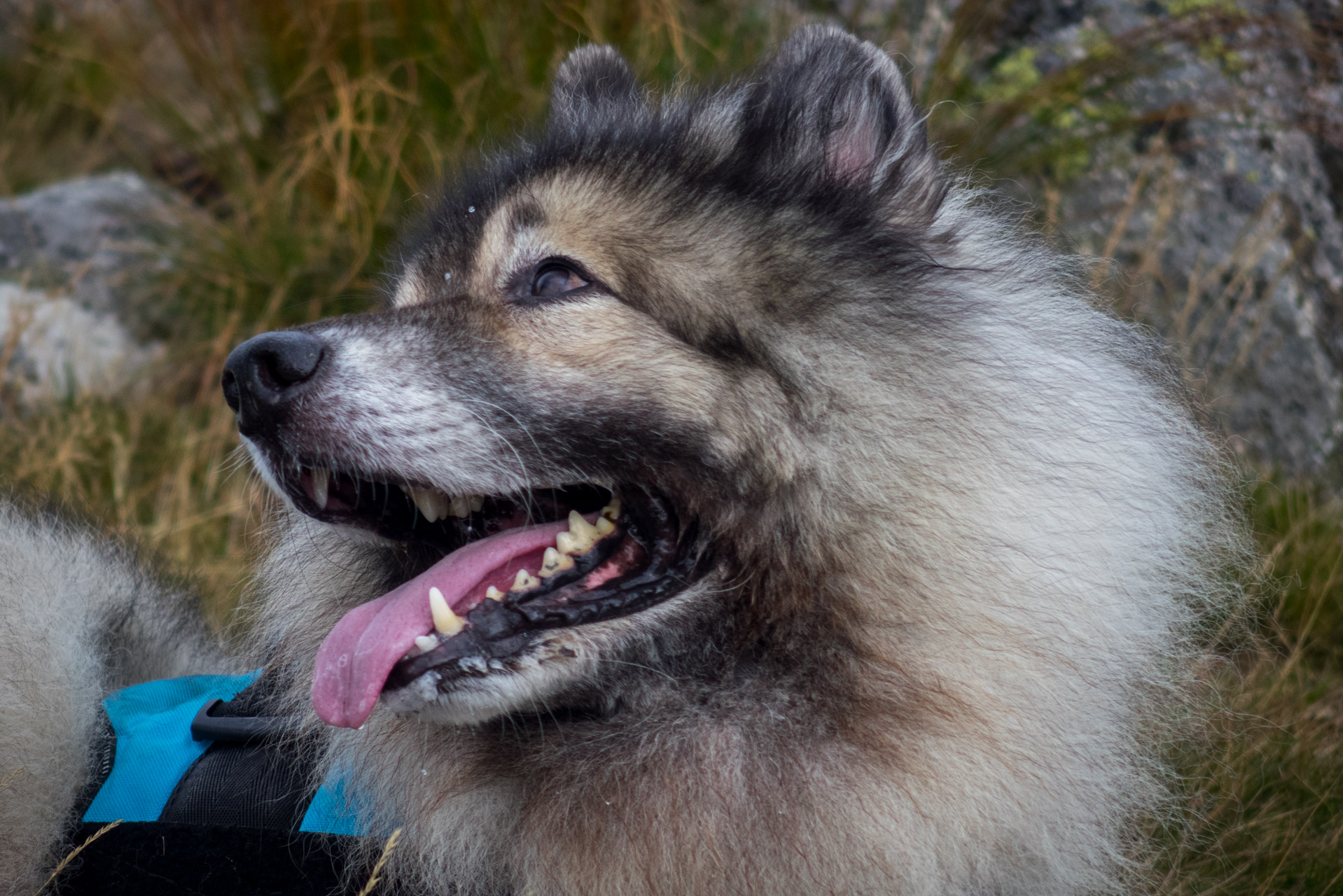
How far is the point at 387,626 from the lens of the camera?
217 cm

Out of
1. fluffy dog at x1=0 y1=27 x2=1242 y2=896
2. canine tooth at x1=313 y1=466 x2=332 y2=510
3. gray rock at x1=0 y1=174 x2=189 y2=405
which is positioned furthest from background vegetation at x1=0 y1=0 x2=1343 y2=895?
fluffy dog at x1=0 y1=27 x2=1242 y2=896

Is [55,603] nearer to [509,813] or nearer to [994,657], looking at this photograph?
[509,813]

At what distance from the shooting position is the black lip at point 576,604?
2098 mm

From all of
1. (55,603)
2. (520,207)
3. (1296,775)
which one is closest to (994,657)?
(520,207)

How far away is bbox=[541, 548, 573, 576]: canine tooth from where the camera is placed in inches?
87.4

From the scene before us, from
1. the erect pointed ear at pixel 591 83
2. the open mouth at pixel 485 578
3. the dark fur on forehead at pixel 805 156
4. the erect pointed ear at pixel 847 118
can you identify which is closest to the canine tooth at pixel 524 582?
the open mouth at pixel 485 578

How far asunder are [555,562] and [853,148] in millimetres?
1151

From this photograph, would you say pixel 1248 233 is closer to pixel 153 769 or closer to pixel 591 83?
pixel 591 83

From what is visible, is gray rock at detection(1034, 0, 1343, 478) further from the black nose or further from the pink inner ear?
the black nose

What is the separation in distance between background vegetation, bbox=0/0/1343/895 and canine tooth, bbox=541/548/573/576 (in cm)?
229

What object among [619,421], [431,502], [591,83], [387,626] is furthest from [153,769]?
[591,83]

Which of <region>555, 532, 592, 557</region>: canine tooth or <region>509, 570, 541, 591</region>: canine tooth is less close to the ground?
<region>555, 532, 592, 557</region>: canine tooth

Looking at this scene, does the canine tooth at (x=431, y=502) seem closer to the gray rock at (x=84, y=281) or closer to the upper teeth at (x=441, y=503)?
the upper teeth at (x=441, y=503)

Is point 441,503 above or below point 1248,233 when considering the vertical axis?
below
